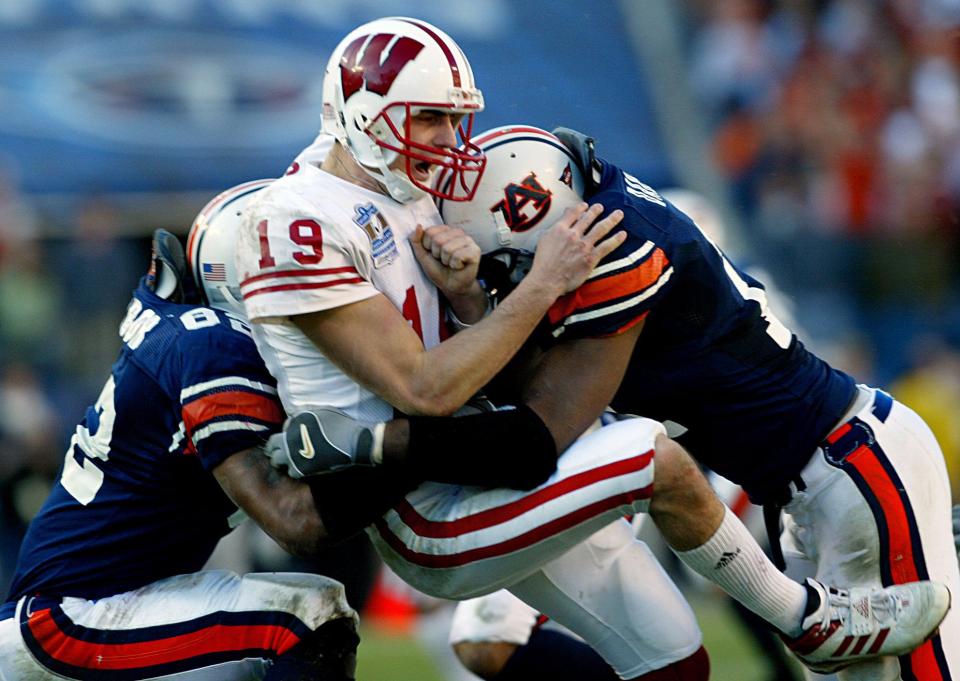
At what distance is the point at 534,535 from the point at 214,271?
1175 millimetres

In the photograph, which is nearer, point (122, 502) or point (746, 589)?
point (746, 589)

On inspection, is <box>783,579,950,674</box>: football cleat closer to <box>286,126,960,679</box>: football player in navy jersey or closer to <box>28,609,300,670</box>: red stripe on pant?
<box>286,126,960,679</box>: football player in navy jersey

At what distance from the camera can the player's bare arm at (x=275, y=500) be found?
357cm

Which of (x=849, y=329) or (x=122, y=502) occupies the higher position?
(x=122, y=502)

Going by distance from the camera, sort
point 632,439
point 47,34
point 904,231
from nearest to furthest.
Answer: point 632,439
point 904,231
point 47,34

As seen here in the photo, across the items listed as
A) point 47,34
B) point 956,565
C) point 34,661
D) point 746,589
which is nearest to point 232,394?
point 34,661

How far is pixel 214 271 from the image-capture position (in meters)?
4.04

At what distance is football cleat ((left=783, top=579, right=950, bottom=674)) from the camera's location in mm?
3717

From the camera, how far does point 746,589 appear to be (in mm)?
3672

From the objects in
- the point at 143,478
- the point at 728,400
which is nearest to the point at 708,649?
the point at 728,400

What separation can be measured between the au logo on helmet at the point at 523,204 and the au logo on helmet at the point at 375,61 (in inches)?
15.4

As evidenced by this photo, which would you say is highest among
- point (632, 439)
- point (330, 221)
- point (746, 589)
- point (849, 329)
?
point (330, 221)

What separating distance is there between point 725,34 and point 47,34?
487 cm

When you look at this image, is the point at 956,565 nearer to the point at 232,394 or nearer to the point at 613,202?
the point at 613,202
